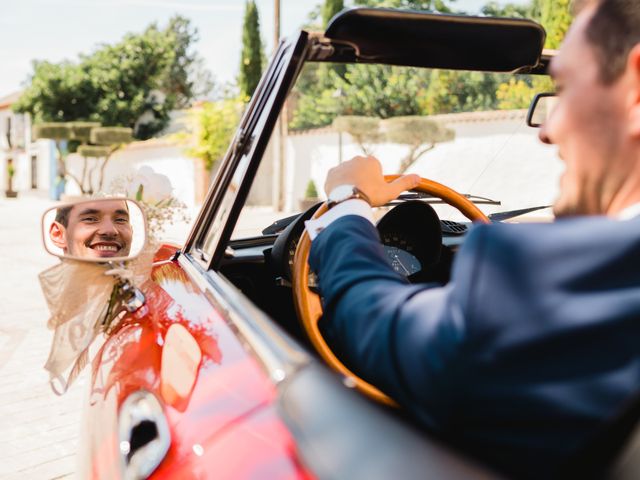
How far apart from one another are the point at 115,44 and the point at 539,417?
4962 centimetres

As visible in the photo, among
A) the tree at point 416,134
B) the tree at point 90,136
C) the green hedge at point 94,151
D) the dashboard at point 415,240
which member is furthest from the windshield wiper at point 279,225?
the green hedge at point 94,151

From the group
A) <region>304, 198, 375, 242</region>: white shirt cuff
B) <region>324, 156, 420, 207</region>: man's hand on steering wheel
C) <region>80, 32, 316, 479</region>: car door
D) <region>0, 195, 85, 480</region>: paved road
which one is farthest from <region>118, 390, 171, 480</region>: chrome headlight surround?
<region>0, 195, 85, 480</region>: paved road

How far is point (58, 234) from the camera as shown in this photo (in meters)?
2.01

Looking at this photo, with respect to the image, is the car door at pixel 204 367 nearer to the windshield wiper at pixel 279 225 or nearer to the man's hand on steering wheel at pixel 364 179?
the man's hand on steering wheel at pixel 364 179

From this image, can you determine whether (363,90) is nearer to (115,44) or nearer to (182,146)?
(182,146)

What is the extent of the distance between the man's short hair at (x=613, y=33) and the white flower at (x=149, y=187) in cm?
149

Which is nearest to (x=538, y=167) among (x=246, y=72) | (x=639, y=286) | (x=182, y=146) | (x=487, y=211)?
(x=487, y=211)

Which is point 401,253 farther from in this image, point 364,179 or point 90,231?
point 90,231

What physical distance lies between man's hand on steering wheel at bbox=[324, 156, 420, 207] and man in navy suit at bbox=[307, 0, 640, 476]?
0.44m

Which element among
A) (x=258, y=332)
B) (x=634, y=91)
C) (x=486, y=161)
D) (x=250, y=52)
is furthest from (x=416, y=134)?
(x=250, y=52)

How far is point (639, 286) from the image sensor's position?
0.79 meters

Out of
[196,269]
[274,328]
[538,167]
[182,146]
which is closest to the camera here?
[274,328]

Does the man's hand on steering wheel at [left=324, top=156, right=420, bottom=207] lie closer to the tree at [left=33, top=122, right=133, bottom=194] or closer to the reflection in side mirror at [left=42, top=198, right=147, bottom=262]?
the reflection in side mirror at [left=42, top=198, right=147, bottom=262]

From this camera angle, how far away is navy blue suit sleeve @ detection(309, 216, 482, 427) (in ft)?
2.76
